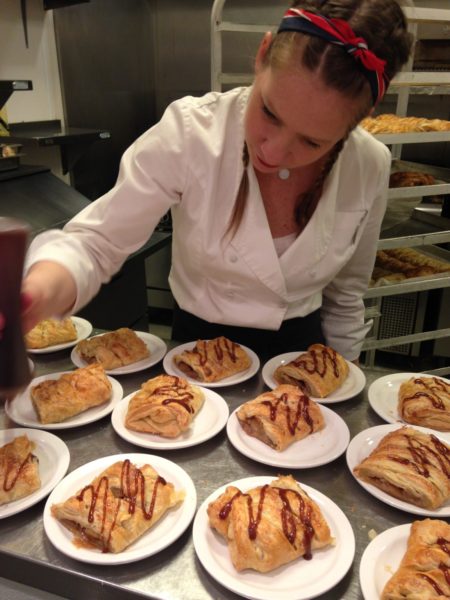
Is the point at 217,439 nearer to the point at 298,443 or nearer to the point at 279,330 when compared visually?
the point at 298,443

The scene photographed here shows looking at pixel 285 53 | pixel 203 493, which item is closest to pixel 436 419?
pixel 203 493

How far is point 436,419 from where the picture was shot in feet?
4.54

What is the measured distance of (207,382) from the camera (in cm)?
158

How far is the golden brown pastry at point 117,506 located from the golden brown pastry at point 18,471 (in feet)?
0.31

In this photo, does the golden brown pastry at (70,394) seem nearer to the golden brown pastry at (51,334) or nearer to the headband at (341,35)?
the golden brown pastry at (51,334)

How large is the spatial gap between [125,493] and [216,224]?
855mm

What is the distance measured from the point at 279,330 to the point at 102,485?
2.98ft

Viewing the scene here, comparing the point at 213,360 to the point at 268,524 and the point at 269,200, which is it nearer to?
the point at 269,200

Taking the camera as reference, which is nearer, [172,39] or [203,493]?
[203,493]

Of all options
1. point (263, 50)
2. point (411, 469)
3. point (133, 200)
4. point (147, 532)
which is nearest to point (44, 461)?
point (147, 532)

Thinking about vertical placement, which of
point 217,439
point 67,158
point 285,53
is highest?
point 285,53

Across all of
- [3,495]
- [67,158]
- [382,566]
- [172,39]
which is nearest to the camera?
[382,566]

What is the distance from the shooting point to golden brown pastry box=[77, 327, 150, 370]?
1650 millimetres

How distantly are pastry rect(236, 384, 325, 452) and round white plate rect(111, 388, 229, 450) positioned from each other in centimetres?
8
